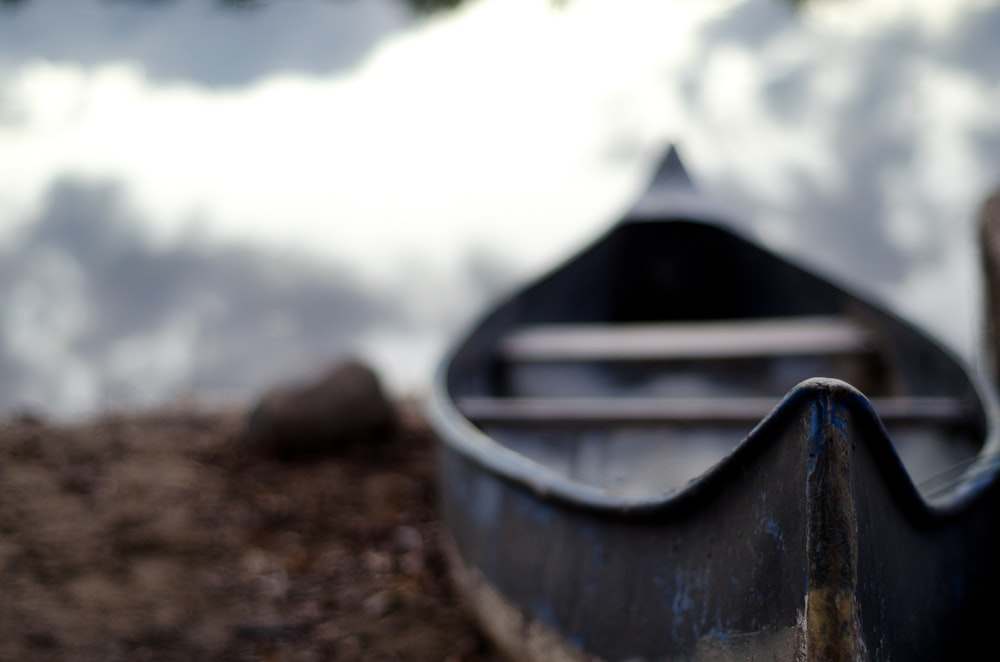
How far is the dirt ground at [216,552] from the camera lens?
123 inches

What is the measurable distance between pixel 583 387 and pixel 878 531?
2.53m

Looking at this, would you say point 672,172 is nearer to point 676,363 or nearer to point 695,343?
point 695,343

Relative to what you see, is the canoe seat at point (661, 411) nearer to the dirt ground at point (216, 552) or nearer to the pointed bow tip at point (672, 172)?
the dirt ground at point (216, 552)

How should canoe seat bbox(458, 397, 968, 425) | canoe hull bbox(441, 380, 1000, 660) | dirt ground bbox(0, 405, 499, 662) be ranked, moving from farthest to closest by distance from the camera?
dirt ground bbox(0, 405, 499, 662), canoe seat bbox(458, 397, 968, 425), canoe hull bbox(441, 380, 1000, 660)

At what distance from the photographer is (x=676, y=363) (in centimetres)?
375

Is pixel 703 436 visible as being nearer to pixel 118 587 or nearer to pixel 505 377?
pixel 505 377

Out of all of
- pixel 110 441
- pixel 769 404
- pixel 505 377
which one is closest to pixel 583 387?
pixel 505 377

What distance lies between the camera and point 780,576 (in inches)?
54.0

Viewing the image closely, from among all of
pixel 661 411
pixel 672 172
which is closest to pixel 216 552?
pixel 661 411

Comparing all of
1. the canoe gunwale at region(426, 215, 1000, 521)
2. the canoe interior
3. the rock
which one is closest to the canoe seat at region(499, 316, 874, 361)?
the canoe interior

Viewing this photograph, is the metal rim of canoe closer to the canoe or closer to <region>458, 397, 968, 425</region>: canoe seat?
the canoe

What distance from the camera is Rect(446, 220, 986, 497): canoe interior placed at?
282cm

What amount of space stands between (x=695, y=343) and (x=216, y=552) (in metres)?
2.54

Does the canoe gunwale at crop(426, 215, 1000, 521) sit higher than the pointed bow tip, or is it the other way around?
the pointed bow tip
